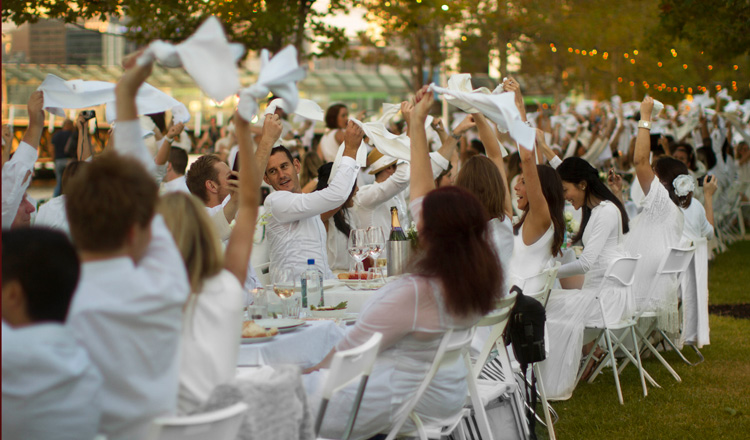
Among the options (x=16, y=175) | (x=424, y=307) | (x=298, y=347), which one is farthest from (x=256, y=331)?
(x=16, y=175)

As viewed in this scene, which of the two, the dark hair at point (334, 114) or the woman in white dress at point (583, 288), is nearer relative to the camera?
the woman in white dress at point (583, 288)

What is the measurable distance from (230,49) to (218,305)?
809 millimetres

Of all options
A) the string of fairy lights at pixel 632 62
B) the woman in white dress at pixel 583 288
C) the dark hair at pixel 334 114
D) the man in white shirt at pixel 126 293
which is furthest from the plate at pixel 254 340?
the string of fairy lights at pixel 632 62

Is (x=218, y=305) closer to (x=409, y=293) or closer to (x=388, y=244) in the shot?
(x=409, y=293)

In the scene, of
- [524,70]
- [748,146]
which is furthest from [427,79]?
[748,146]

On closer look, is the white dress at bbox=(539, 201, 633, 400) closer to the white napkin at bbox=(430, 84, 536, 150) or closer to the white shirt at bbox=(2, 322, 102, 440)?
the white napkin at bbox=(430, 84, 536, 150)

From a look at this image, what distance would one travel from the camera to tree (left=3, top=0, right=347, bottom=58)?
7859 mm

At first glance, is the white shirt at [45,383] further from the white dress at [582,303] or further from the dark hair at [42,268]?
the white dress at [582,303]

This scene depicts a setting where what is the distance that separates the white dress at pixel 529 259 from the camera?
5711 mm

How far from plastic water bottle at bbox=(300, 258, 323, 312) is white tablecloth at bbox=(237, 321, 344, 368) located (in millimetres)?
533

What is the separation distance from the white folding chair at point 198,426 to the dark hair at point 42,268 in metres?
0.40

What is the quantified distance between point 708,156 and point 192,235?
12.8 metres

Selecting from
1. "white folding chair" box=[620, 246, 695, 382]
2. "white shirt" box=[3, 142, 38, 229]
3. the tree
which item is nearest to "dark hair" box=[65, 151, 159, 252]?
"white shirt" box=[3, 142, 38, 229]

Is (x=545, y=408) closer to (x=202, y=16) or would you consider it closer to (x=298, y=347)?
(x=298, y=347)
